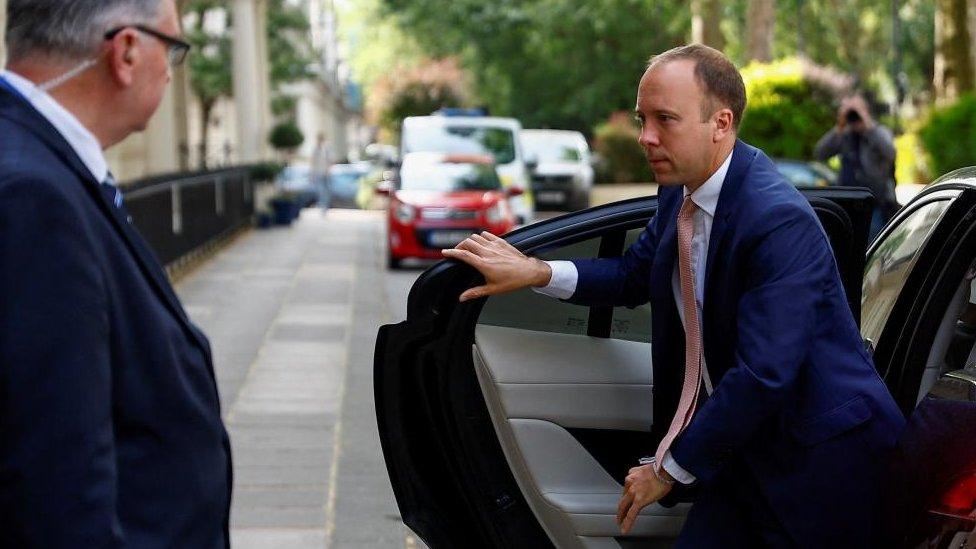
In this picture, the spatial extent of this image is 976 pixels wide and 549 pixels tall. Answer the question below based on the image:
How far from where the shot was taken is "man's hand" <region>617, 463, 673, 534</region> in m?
2.91

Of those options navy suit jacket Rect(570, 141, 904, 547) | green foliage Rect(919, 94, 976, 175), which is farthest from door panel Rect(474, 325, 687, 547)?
green foliage Rect(919, 94, 976, 175)

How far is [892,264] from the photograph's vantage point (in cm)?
379

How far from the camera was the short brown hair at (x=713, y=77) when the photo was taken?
2.87 metres

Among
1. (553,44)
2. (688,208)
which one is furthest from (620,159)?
(688,208)

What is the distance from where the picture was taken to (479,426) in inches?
141

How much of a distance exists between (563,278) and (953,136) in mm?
24603

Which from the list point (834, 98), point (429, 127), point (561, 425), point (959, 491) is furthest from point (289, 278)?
point (959, 491)

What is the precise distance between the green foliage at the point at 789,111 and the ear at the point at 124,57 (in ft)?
79.1

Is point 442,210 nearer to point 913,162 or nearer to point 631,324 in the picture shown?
point 913,162

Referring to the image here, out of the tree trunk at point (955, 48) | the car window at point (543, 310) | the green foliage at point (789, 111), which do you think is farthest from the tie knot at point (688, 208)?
the tree trunk at point (955, 48)

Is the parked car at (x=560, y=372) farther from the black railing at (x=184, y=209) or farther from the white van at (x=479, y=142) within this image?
the white van at (x=479, y=142)

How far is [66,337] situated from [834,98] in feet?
82.8

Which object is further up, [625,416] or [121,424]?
[121,424]

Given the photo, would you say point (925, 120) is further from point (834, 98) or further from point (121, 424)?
point (121, 424)
